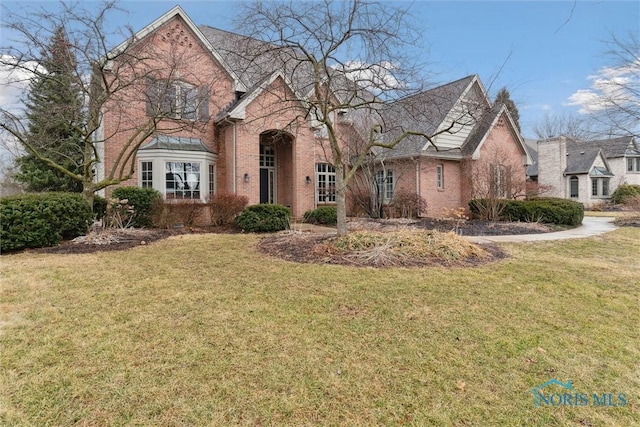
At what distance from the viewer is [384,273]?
19.8 feet

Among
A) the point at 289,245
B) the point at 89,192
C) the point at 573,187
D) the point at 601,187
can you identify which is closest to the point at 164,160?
the point at 89,192

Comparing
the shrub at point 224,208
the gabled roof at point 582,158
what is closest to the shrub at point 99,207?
the shrub at point 224,208

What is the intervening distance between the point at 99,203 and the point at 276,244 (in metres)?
6.29

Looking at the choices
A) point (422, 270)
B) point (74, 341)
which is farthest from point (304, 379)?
point (422, 270)

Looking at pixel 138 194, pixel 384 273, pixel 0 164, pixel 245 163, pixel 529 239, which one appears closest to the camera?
pixel 384 273

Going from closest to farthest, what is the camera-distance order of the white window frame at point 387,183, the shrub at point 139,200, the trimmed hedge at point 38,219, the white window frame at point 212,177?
1. the trimmed hedge at point 38,219
2. the shrub at point 139,200
3. the white window frame at point 212,177
4. the white window frame at point 387,183

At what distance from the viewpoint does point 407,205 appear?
54.5 ft

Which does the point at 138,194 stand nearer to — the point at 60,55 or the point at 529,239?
the point at 60,55

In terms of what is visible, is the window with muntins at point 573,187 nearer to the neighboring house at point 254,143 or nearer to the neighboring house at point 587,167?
the neighboring house at point 587,167

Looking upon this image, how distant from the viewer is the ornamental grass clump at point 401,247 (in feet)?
22.9

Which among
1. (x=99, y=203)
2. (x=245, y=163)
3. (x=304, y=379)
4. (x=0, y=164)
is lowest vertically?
(x=304, y=379)

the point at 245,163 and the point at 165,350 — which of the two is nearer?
the point at 165,350

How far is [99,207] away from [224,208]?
3.91 metres
